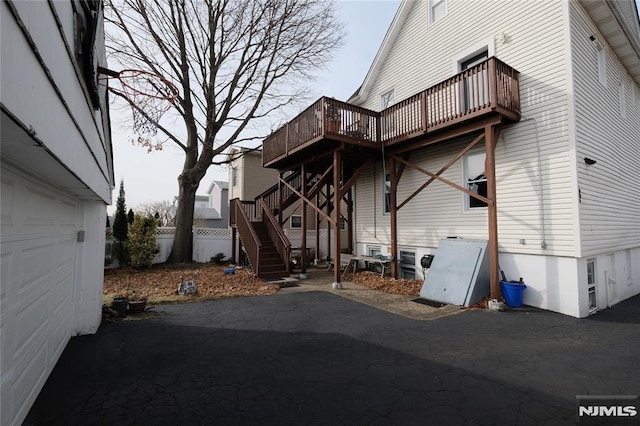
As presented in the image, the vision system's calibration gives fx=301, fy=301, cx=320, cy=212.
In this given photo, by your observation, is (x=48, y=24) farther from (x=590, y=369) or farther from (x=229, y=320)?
(x=590, y=369)

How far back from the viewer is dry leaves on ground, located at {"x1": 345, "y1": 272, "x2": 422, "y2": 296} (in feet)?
27.9

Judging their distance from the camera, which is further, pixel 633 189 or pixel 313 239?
pixel 313 239

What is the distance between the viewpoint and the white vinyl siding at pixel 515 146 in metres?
6.80

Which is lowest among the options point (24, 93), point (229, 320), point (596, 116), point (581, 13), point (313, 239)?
point (229, 320)

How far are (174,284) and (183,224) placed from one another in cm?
497

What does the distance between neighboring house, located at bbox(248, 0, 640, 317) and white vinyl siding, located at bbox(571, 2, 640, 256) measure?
6 cm

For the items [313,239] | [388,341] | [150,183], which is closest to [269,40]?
[313,239]

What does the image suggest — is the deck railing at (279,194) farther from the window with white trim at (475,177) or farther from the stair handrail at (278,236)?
the window with white trim at (475,177)

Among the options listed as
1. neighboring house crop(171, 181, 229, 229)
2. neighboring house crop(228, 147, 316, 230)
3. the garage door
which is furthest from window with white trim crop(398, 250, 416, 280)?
neighboring house crop(171, 181, 229, 229)

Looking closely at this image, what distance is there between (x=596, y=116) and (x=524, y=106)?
1899mm

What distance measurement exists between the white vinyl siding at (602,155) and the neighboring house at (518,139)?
2.3 inches

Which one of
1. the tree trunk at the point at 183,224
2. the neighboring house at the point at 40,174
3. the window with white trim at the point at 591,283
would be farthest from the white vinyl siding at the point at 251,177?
the window with white trim at the point at 591,283

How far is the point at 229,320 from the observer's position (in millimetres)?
5934

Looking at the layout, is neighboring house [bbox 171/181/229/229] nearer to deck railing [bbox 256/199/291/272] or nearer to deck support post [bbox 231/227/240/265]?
deck support post [bbox 231/227/240/265]
